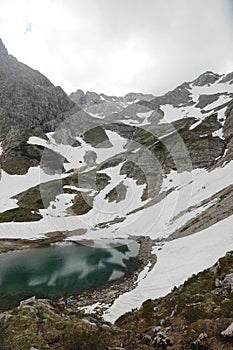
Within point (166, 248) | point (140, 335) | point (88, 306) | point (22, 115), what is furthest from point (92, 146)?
point (140, 335)

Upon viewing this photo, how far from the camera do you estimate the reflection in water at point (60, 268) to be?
37.3 m

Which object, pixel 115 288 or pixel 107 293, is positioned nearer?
pixel 107 293

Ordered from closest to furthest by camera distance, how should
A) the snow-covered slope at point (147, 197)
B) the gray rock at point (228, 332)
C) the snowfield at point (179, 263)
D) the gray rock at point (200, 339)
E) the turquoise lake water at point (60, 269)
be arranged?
the gray rock at point (228, 332) < the gray rock at point (200, 339) < the snowfield at point (179, 263) < the snow-covered slope at point (147, 197) < the turquoise lake water at point (60, 269)

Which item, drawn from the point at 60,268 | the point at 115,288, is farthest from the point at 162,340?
the point at 60,268

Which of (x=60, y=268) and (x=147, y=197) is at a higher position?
(x=147, y=197)

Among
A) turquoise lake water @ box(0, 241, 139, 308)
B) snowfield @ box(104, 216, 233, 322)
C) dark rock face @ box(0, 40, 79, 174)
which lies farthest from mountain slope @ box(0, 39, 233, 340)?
turquoise lake water @ box(0, 241, 139, 308)

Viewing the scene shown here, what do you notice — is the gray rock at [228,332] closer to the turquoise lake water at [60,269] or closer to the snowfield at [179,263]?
the snowfield at [179,263]

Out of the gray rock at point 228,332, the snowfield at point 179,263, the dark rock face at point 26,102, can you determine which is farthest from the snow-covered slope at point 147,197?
the dark rock face at point 26,102

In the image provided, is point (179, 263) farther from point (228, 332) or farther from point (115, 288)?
point (228, 332)

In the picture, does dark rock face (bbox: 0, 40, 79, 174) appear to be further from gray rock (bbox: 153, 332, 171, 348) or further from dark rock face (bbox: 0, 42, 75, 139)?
gray rock (bbox: 153, 332, 171, 348)

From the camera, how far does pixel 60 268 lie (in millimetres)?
46719

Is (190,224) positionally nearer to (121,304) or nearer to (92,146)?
(121,304)

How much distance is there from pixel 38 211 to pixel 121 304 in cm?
6719

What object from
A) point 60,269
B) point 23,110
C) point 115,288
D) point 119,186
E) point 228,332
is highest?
point 23,110
